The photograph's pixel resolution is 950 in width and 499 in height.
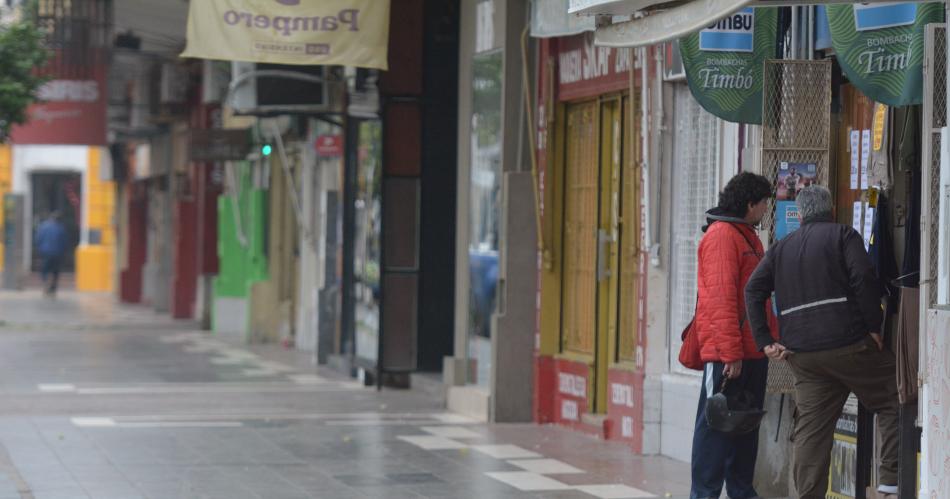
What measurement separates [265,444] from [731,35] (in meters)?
4.80

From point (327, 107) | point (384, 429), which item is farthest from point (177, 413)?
point (327, 107)

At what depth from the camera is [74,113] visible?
27.8 meters

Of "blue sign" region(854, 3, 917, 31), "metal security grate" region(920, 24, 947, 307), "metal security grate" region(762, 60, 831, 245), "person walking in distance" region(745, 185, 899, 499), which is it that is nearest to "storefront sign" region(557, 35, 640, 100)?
"metal security grate" region(762, 60, 831, 245)

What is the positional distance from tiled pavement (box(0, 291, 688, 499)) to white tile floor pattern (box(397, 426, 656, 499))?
2 cm

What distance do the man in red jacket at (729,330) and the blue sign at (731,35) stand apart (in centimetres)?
124

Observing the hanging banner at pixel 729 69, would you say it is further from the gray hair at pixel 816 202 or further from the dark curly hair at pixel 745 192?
the gray hair at pixel 816 202

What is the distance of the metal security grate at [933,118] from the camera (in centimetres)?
778

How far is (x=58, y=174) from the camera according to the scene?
48.2m

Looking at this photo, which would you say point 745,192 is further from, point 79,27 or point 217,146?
point 217,146

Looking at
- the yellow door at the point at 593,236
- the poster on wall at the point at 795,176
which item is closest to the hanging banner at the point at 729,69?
the poster on wall at the point at 795,176

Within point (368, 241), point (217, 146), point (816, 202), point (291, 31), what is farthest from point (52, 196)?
point (816, 202)

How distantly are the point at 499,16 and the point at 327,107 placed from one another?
4755mm

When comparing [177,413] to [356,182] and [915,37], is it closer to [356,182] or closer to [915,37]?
[356,182]

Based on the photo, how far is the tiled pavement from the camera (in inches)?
418
